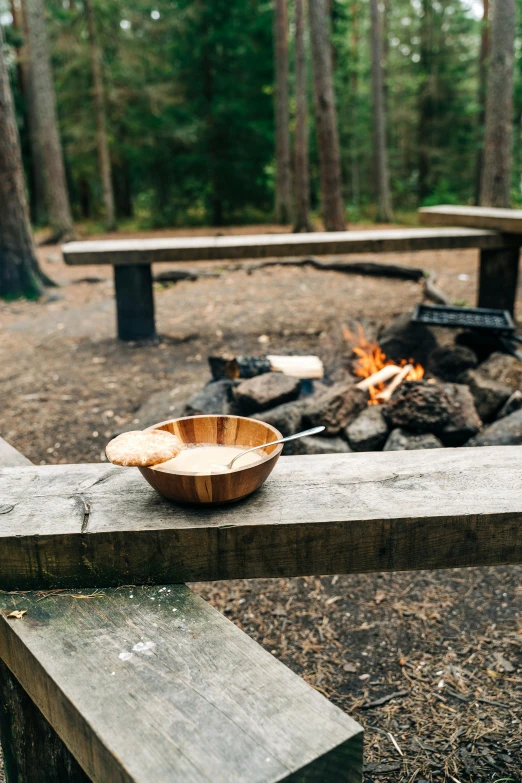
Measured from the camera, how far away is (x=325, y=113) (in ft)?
35.2

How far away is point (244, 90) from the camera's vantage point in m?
16.5

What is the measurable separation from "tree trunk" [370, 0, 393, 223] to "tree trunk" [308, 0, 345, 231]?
15.3 ft

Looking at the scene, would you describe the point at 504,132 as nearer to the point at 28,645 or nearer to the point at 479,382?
the point at 479,382

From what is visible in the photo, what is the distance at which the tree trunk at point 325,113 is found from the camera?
10383mm

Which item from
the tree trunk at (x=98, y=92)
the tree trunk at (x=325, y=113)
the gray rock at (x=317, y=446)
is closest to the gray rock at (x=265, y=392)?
the gray rock at (x=317, y=446)

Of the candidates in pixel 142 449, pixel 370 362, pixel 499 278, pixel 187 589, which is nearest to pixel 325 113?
pixel 499 278

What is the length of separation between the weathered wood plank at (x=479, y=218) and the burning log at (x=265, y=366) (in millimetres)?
2232

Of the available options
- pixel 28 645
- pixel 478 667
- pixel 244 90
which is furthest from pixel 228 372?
pixel 244 90

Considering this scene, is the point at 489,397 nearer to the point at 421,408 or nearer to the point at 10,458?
the point at 421,408

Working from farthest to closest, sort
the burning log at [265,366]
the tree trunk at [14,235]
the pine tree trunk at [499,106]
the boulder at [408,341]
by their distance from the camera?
1. the pine tree trunk at [499,106]
2. the tree trunk at [14,235]
3. the boulder at [408,341]
4. the burning log at [265,366]

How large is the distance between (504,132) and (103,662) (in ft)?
→ 29.6

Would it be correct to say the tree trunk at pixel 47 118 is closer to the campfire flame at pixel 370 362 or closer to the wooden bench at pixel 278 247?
the wooden bench at pixel 278 247

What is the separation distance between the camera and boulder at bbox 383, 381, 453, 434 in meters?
3.40

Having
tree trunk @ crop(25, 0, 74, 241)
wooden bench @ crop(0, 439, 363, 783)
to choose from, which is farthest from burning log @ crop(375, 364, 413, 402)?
tree trunk @ crop(25, 0, 74, 241)
